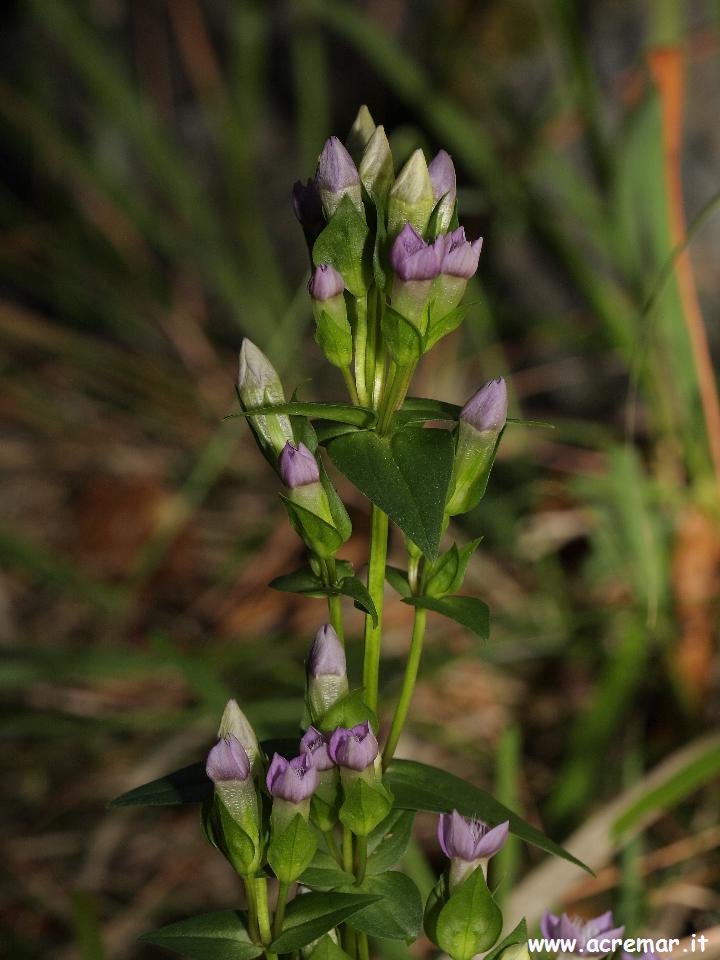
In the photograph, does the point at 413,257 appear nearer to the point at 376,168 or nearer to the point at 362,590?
the point at 376,168

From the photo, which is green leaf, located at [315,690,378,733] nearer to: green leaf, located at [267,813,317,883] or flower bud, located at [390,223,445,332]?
green leaf, located at [267,813,317,883]

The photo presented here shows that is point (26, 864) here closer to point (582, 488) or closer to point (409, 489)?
point (582, 488)

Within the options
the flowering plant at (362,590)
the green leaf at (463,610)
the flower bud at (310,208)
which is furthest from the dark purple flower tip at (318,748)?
the flower bud at (310,208)

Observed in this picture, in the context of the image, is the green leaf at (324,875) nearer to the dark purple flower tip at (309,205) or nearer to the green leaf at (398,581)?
the green leaf at (398,581)

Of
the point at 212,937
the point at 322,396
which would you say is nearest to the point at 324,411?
the point at 212,937

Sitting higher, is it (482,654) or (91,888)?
(482,654)

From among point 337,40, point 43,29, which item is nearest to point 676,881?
point 337,40

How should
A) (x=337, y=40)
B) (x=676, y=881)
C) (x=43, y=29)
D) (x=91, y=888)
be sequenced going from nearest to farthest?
(x=676, y=881)
(x=91, y=888)
(x=337, y=40)
(x=43, y=29)
